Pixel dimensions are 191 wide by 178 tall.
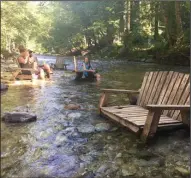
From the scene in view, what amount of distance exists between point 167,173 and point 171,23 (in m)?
1.76

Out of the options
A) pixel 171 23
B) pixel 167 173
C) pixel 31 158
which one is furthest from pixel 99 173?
pixel 171 23

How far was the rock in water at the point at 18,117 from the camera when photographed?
5.44ft

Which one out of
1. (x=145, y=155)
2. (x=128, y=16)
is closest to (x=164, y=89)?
(x=145, y=155)

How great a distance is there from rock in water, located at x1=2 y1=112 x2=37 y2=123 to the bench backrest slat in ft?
10.3

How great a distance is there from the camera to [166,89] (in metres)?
4.93

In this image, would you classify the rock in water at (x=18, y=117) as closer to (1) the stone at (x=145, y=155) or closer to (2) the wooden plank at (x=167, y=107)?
(1) the stone at (x=145, y=155)

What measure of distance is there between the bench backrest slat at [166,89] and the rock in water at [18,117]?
3133 mm

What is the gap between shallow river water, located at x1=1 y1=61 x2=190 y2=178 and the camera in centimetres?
179

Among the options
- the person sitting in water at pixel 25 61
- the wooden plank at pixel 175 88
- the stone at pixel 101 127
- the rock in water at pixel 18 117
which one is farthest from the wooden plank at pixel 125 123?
the person sitting in water at pixel 25 61

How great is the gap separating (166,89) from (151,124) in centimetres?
111

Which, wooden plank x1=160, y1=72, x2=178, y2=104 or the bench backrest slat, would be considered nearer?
the bench backrest slat

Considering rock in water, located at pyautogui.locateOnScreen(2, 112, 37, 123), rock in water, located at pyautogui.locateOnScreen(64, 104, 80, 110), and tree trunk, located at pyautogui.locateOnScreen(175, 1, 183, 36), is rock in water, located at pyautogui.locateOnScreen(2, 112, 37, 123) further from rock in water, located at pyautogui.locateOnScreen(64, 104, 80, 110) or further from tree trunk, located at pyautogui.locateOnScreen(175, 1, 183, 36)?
tree trunk, located at pyautogui.locateOnScreen(175, 1, 183, 36)

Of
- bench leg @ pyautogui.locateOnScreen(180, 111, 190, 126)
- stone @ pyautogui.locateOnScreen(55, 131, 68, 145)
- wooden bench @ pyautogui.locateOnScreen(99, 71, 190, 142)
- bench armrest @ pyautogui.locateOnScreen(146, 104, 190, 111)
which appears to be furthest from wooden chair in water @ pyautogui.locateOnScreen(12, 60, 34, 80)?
bench leg @ pyautogui.locateOnScreen(180, 111, 190, 126)

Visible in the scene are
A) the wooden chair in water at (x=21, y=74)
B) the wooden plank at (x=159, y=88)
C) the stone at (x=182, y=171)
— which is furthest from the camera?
the wooden plank at (x=159, y=88)
